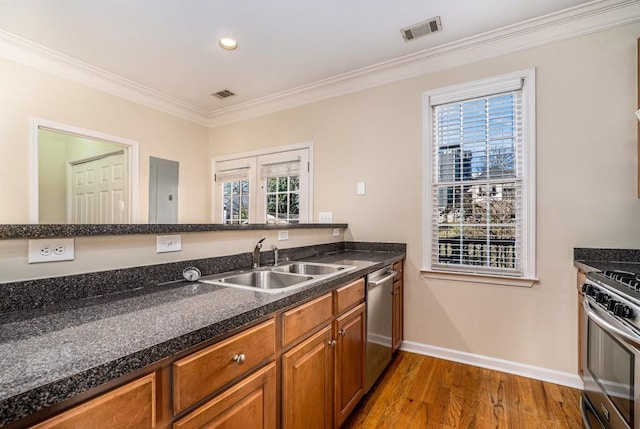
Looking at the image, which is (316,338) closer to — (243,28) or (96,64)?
(243,28)

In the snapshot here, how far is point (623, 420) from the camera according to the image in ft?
4.21

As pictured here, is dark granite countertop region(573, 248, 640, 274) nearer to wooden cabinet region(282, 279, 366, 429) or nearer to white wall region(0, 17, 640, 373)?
white wall region(0, 17, 640, 373)

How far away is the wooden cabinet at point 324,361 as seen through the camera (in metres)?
1.28

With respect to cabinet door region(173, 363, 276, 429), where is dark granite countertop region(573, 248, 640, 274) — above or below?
above

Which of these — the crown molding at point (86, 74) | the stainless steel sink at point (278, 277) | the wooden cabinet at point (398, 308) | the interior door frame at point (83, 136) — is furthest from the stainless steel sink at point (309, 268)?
the crown molding at point (86, 74)

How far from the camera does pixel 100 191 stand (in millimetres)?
3883

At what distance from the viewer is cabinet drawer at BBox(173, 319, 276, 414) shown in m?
0.83

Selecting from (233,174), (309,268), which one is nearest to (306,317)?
(309,268)

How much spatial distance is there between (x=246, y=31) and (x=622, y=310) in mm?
2941

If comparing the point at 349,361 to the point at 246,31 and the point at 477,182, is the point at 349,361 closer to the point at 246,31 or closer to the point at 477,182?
the point at 477,182

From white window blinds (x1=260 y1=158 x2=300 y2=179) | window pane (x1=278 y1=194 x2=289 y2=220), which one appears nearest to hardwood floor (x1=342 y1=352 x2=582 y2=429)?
window pane (x1=278 y1=194 x2=289 y2=220)

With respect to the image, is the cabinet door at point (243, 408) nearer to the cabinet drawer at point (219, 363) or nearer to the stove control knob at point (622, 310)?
the cabinet drawer at point (219, 363)

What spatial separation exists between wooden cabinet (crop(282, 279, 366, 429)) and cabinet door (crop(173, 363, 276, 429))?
92mm

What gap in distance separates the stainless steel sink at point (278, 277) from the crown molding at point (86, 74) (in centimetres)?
283
